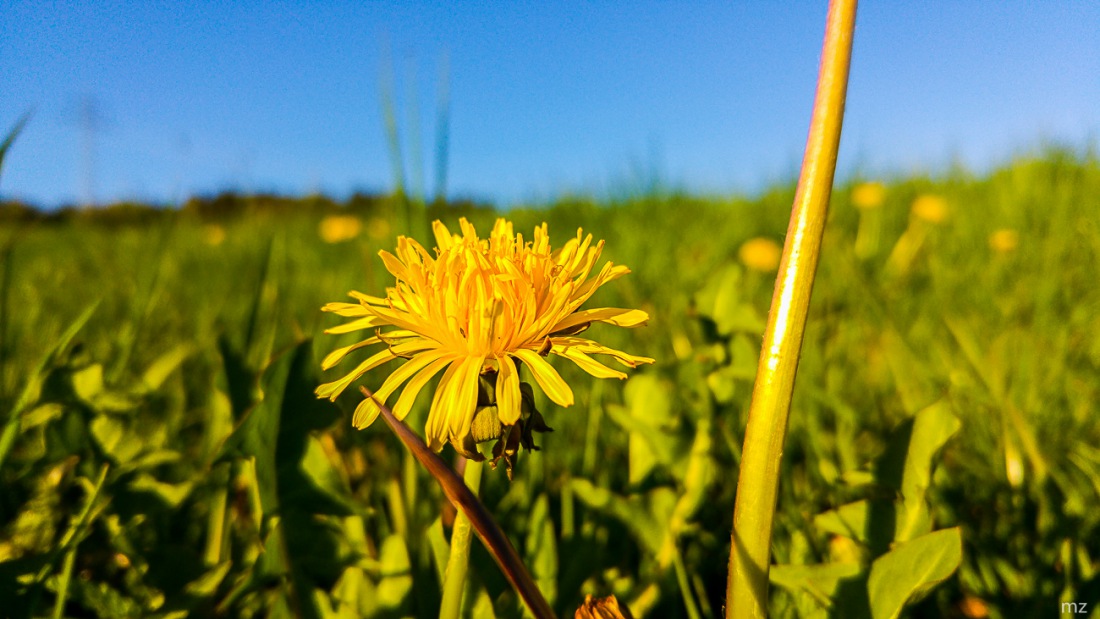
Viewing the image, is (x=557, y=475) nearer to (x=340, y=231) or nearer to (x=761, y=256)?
(x=761, y=256)

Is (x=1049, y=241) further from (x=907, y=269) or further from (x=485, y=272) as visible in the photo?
(x=485, y=272)

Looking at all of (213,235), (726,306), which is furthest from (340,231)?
(726,306)

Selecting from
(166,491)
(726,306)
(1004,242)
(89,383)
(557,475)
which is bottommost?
(557,475)

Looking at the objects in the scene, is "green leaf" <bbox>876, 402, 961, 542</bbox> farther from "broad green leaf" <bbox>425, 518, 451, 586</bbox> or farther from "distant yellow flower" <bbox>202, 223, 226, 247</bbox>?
"distant yellow flower" <bbox>202, 223, 226, 247</bbox>

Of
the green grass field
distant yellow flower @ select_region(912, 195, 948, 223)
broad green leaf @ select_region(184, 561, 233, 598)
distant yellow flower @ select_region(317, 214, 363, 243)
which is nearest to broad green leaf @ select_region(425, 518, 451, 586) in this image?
the green grass field

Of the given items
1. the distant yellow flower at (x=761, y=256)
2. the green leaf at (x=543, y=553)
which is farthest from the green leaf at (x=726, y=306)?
the distant yellow flower at (x=761, y=256)

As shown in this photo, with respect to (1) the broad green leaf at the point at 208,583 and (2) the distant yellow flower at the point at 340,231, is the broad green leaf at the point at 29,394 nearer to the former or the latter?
(1) the broad green leaf at the point at 208,583
